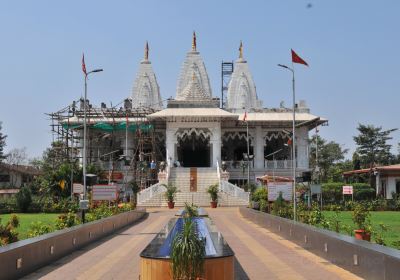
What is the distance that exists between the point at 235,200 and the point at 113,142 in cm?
1969

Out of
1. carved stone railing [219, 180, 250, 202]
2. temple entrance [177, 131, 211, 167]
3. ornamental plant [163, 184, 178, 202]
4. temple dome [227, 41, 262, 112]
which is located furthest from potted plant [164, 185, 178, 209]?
temple dome [227, 41, 262, 112]

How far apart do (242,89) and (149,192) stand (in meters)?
28.3

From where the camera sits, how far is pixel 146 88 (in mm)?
70375

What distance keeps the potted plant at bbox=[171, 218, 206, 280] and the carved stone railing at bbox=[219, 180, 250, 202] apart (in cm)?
3586

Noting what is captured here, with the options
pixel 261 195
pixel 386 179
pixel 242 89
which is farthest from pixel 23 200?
pixel 242 89

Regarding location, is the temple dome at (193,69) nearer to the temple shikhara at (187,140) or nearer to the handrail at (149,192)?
the temple shikhara at (187,140)

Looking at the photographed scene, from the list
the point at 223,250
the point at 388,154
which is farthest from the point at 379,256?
the point at 388,154

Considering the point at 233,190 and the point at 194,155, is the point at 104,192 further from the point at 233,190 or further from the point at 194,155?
the point at 194,155

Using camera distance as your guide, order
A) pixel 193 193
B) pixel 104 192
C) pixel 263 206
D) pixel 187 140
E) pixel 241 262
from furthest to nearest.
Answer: pixel 187 140 < pixel 193 193 < pixel 263 206 < pixel 104 192 < pixel 241 262

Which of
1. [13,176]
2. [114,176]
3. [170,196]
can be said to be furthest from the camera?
[13,176]

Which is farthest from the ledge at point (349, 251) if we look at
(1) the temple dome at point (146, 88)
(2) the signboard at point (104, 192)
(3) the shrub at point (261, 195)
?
(1) the temple dome at point (146, 88)

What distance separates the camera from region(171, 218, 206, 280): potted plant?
25.2 ft

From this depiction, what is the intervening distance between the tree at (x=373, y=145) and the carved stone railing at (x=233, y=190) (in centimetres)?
3890

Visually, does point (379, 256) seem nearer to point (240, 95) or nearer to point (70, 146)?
point (70, 146)
